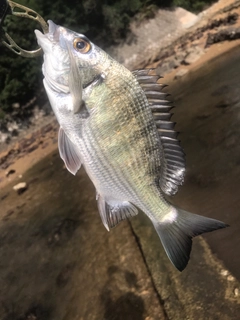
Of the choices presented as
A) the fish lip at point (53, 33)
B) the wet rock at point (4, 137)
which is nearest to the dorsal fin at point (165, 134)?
the fish lip at point (53, 33)

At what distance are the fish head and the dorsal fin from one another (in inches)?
8.6

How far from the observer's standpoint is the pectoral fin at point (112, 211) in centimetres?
218

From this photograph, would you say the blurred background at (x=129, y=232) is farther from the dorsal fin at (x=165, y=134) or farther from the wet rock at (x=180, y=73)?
the dorsal fin at (x=165, y=134)

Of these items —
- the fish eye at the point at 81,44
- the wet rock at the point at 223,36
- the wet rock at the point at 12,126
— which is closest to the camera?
the fish eye at the point at 81,44

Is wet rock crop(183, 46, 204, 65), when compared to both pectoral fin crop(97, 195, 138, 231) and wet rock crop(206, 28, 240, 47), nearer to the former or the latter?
wet rock crop(206, 28, 240, 47)

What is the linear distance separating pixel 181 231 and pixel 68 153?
2.43 ft

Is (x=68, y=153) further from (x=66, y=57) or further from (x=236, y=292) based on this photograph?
(x=236, y=292)

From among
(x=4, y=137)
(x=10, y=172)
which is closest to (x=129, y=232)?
(x=10, y=172)

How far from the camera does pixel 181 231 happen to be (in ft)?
7.05

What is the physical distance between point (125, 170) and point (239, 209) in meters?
2.52

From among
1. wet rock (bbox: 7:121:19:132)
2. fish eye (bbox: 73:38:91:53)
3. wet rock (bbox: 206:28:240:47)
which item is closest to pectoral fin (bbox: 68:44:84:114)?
fish eye (bbox: 73:38:91:53)

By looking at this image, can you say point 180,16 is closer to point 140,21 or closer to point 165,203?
point 140,21

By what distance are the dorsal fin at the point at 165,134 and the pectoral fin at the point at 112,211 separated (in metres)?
0.24

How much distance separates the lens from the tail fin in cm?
203
